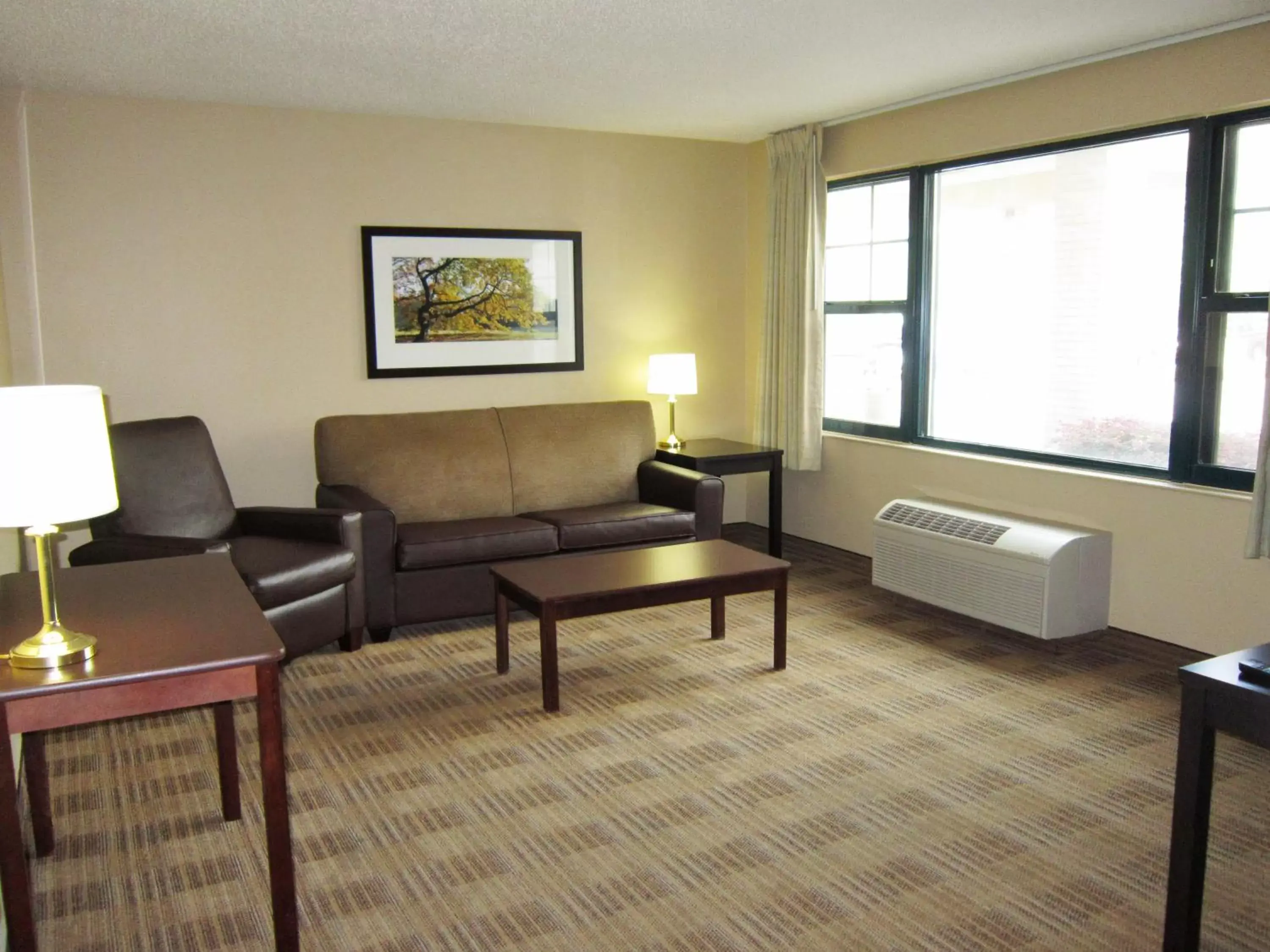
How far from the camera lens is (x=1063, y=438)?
4637 millimetres

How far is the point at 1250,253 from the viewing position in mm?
3836

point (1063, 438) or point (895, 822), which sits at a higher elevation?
point (1063, 438)

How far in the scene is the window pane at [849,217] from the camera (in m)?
5.64

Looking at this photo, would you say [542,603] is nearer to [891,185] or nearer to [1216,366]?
[1216,366]

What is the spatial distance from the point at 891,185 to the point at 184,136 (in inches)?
136

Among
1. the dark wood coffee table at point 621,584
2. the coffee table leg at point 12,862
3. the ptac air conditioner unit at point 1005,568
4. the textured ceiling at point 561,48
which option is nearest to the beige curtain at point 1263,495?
the ptac air conditioner unit at point 1005,568

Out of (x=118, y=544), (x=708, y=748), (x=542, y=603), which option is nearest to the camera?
(x=708, y=748)

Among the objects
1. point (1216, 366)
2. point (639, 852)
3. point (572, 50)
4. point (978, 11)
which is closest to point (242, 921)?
point (639, 852)

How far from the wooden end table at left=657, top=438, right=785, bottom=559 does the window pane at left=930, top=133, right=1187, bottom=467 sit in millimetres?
865

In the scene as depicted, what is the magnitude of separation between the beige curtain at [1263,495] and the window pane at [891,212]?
2078mm

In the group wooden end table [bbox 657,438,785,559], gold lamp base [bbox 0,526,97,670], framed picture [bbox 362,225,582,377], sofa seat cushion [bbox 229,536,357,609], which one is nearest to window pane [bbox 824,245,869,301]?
wooden end table [bbox 657,438,785,559]

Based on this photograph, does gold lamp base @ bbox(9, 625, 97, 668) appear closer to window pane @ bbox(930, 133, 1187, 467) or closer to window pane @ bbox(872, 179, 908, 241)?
window pane @ bbox(930, 133, 1187, 467)

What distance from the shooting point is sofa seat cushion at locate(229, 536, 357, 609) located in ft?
12.6

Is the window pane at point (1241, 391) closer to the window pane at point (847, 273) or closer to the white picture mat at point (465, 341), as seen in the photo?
the window pane at point (847, 273)
